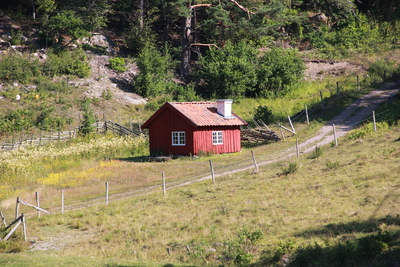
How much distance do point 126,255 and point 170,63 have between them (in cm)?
4747

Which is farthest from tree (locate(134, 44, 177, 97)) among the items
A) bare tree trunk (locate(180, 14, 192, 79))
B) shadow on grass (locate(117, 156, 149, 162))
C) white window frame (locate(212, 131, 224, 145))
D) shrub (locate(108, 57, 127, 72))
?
white window frame (locate(212, 131, 224, 145))

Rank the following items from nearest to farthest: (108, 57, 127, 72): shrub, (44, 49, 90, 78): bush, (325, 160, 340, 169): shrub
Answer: (325, 160, 340, 169): shrub
(44, 49, 90, 78): bush
(108, 57, 127, 72): shrub

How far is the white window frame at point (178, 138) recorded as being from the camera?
39125 mm

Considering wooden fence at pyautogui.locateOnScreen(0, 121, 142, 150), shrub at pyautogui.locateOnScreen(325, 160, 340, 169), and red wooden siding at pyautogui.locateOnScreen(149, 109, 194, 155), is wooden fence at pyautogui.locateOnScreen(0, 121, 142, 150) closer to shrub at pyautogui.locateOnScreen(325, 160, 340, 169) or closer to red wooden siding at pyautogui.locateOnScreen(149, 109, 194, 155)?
red wooden siding at pyautogui.locateOnScreen(149, 109, 194, 155)

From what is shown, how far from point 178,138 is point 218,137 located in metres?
3.34

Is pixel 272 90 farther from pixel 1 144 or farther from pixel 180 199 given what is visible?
pixel 180 199

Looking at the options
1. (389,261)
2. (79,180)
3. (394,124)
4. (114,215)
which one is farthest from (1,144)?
(389,261)

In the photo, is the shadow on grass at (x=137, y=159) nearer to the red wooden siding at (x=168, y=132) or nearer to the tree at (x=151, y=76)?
the red wooden siding at (x=168, y=132)

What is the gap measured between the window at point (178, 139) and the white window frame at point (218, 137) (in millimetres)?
2504

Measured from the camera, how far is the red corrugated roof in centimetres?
3872

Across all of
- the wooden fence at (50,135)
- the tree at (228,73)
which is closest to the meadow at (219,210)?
the wooden fence at (50,135)

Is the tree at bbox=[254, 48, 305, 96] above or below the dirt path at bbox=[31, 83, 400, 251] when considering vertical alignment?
above

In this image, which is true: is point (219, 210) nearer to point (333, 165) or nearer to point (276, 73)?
point (333, 165)

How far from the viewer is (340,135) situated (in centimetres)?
3781
